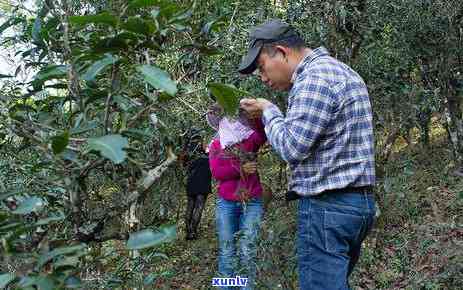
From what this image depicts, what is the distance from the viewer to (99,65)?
4.50 ft

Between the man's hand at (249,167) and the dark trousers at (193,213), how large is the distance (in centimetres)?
311

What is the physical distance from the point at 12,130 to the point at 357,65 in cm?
289

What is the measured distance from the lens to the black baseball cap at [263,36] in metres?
2.43

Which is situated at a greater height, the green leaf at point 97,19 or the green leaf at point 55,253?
the green leaf at point 97,19

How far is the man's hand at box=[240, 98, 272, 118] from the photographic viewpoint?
8.24ft

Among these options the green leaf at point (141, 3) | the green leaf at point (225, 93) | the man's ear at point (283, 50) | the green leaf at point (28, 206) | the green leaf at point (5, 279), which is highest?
the man's ear at point (283, 50)

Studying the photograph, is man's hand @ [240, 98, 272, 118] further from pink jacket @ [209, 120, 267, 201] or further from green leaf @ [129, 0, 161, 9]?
green leaf @ [129, 0, 161, 9]

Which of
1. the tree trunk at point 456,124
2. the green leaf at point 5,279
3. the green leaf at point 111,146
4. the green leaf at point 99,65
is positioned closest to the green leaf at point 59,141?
the green leaf at point 111,146

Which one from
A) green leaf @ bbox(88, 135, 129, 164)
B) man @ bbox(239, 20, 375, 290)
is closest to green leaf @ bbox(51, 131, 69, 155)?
green leaf @ bbox(88, 135, 129, 164)

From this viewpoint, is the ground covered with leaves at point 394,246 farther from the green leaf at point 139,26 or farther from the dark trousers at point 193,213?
the green leaf at point 139,26

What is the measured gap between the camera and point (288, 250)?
3.49 metres

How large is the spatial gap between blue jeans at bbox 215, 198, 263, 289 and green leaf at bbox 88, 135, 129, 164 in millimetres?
2247

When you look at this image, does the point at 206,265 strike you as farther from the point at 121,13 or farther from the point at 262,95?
the point at 121,13

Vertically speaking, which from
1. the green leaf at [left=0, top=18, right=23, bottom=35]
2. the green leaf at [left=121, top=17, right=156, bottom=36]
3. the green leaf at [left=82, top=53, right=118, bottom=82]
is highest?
the green leaf at [left=0, top=18, right=23, bottom=35]
